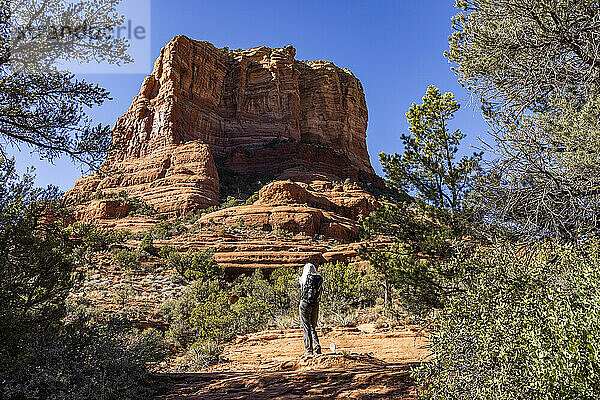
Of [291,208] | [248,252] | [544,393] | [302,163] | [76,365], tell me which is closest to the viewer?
[544,393]

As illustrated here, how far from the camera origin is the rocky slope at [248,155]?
38022mm

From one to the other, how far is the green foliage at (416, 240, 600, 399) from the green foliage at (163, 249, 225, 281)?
23.3 meters

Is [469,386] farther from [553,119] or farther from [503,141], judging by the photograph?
[553,119]

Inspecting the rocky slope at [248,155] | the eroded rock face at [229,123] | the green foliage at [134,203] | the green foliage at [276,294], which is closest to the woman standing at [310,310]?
the green foliage at [276,294]

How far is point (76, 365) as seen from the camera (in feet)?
15.9

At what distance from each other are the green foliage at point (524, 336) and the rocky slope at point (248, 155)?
751 inches

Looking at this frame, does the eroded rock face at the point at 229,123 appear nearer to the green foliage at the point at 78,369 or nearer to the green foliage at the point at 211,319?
the green foliage at the point at 211,319

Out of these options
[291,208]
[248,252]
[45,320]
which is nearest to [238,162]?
[291,208]

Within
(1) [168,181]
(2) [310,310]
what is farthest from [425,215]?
(1) [168,181]

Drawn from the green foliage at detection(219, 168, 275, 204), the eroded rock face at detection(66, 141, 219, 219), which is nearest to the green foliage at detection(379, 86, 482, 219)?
the eroded rock face at detection(66, 141, 219, 219)

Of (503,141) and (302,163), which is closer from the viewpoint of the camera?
(503,141)

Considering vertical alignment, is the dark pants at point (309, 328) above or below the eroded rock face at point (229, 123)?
below

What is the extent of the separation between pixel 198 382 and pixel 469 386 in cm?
438

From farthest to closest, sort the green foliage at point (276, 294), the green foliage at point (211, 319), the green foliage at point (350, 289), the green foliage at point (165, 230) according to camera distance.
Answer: the green foliage at point (165, 230) < the green foliage at point (350, 289) < the green foliage at point (276, 294) < the green foliage at point (211, 319)
